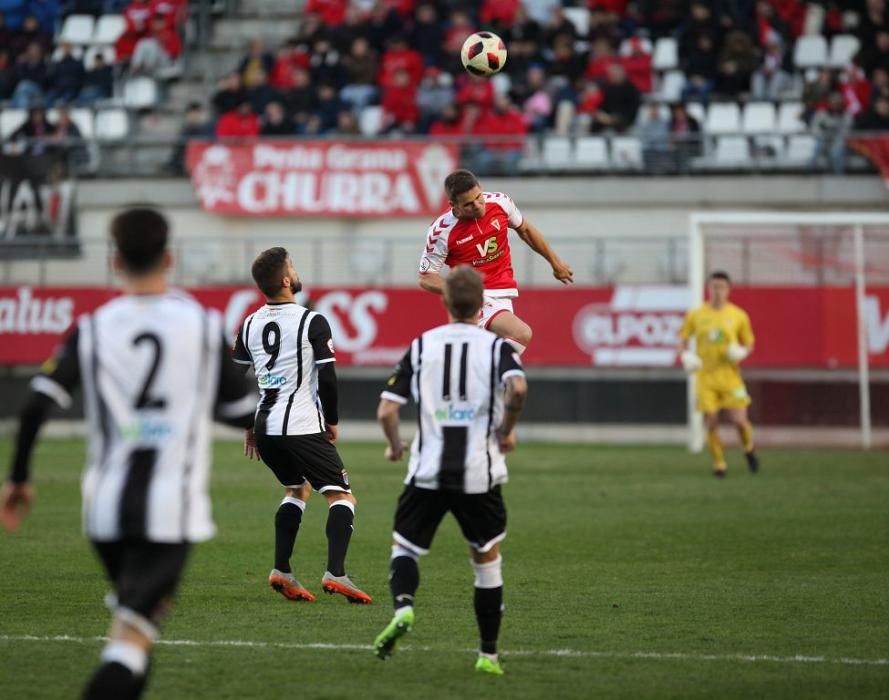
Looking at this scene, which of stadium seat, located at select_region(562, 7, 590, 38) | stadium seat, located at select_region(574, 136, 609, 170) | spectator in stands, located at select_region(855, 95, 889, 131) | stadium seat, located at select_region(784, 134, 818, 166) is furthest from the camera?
stadium seat, located at select_region(562, 7, 590, 38)

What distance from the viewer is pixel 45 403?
18.0 ft

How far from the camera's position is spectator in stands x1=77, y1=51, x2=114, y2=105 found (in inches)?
1204

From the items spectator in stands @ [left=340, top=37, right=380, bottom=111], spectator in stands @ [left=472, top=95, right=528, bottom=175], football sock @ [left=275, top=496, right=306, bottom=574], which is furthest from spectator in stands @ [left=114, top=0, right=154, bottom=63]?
football sock @ [left=275, top=496, right=306, bottom=574]

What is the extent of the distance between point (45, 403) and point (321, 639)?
3.09m

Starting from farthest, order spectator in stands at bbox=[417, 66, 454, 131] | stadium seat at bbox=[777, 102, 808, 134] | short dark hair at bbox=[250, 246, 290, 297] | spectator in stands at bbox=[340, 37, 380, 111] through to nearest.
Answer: spectator in stands at bbox=[340, 37, 380, 111]
spectator in stands at bbox=[417, 66, 454, 131]
stadium seat at bbox=[777, 102, 808, 134]
short dark hair at bbox=[250, 246, 290, 297]

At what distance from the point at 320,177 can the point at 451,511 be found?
20.7 meters

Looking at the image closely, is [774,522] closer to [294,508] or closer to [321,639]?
[294,508]

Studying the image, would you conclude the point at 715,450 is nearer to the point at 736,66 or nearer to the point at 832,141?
the point at 832,141

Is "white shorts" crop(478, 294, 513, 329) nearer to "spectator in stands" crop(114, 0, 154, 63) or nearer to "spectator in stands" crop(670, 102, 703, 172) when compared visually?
"spectator in stands" crop(670, 102, 703, 172)

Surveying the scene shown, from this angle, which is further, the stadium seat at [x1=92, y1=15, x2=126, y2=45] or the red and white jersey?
the stadium seat at [x1=92, y1=15, x2=126, y2=45]

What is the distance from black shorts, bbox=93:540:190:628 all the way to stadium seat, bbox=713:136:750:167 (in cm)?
2179

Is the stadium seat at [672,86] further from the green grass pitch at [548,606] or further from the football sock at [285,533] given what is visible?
the football sock at [285,533]

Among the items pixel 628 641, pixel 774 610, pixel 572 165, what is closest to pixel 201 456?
pixel 628 641

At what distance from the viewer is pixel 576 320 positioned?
24.4m
